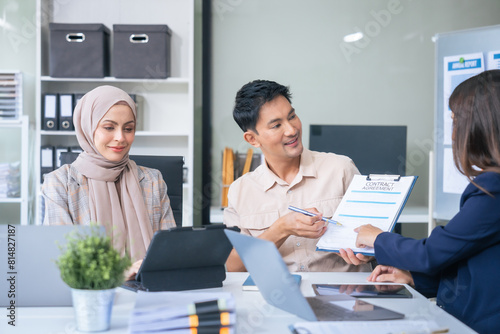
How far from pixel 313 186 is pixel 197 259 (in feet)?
2.63

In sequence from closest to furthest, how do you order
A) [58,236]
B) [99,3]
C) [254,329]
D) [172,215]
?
[254,329] < [58,236] < [172,215] < [99,3]

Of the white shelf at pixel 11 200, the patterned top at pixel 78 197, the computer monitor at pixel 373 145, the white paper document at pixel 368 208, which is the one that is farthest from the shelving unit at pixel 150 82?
the white paper document at pixel 368 208

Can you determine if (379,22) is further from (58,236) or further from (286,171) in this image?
(58,236)

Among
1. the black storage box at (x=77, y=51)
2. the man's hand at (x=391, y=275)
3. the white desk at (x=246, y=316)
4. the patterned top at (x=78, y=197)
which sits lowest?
the white desk at (x=246, y=316)

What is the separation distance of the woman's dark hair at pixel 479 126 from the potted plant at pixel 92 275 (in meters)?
0.87

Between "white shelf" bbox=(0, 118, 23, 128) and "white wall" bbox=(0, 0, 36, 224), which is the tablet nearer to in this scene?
"white shelf" bbox=(0, 118, 23, 128)

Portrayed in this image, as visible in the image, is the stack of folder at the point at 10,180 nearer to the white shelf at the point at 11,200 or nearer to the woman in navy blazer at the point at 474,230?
the white shelf at the point at 11,200

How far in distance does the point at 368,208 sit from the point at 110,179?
969 millimetres

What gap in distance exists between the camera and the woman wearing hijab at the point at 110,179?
1.93m

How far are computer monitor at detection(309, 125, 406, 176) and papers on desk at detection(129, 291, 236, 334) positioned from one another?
2.47 metres

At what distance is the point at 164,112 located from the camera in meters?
3.85

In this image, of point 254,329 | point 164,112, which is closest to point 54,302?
point 254,329

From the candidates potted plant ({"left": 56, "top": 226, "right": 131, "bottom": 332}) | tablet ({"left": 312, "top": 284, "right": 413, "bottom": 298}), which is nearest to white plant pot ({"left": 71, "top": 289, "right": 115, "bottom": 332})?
potted plant ({"left": 56, "top": 226, "right": 131, "bottom": 332})

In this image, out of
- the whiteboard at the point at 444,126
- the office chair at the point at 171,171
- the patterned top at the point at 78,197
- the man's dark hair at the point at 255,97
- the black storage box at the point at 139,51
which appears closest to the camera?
the patterned top at the point at 78,197
